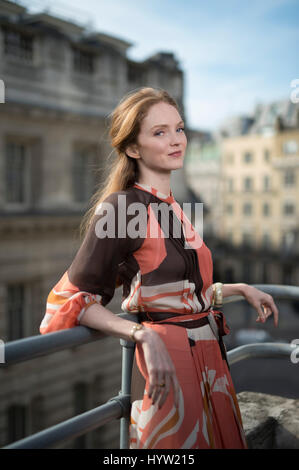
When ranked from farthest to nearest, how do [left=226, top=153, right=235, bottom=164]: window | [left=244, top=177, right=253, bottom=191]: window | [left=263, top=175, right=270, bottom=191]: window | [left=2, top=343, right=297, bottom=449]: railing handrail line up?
[left=226, top=153, right=235, bottom=164]: window
[left=244, top=177, right=253, bottom=191]: window
[left=263, top=175, right=270, bottom=191]: window
[left=2, top=343, right=297, bottom=449]: railing handrail

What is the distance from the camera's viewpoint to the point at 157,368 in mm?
1714

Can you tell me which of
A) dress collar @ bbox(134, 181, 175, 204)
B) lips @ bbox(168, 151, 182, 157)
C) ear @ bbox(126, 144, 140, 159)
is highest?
ear @ bbox(126, 144, 140, 159)

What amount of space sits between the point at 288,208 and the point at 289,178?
2985 mm

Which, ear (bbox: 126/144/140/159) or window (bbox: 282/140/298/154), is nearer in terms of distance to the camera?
ear (bbox: 126/144/140/159)

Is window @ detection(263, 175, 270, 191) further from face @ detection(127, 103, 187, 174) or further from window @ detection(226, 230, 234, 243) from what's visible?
face @ detection(127, 103, 187, 174)

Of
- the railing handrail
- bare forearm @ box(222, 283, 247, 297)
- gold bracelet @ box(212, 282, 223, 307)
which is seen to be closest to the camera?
the railing handrail

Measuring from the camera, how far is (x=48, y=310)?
200 centimetres

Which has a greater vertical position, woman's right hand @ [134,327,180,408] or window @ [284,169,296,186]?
window @ [284,169,296,186]

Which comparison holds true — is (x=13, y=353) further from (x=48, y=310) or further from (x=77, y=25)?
(x=77, y=25)

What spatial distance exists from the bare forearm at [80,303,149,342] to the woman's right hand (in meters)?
0.03

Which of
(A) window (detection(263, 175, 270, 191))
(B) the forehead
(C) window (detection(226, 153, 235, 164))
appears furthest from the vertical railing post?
(C) window (detection(226, 153, 235, 164))

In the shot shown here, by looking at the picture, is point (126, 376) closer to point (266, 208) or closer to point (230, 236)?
point (266, 208)

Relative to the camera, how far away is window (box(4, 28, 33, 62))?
1420 centimetres

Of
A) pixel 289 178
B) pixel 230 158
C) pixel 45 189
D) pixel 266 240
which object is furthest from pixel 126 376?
pixel 230 158
